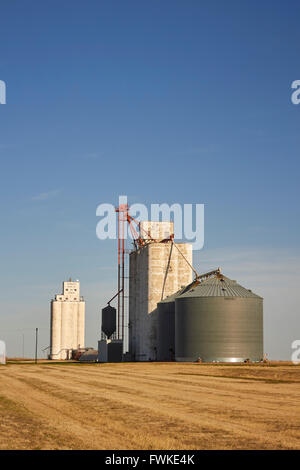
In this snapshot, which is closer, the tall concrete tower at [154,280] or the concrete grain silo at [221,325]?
the concrete grain silo at [221,325]

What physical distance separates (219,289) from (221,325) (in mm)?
6722

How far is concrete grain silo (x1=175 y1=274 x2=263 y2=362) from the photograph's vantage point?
4013 inches

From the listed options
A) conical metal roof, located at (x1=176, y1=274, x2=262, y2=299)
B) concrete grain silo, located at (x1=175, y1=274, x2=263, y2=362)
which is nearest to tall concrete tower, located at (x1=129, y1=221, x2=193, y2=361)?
conical metal roof, located at (x1=176, y1=274, x2=262, y2=299)

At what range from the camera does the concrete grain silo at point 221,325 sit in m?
102

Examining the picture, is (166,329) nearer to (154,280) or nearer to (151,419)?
(154,280)

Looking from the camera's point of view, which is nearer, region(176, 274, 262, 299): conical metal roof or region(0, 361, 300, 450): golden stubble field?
region(0, 361, 300, 450): golden stubble field

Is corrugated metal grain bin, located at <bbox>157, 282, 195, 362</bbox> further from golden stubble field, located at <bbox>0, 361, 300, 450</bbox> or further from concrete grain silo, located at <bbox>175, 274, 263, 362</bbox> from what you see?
golden stubble field, located at <bbox>0, 361, 300, 450</bbox>

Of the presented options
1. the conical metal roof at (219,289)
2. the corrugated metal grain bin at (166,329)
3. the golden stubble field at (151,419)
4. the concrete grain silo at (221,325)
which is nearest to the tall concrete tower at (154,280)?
the corrugated metal grain bin at (166,329)

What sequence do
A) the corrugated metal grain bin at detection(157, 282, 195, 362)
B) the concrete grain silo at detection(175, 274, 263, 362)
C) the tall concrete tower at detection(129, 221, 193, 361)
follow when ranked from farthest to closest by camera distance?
the tall concrete tower at detection(129, 221, 193, 361)
the corrugated metal grain bin at detection(157, 282, 195, 362)
the concrete grain silo at detection(175, 274, 263, 362)

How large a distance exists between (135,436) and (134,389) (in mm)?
21784

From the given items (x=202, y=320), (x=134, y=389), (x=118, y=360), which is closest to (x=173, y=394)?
(x=134, y=389)

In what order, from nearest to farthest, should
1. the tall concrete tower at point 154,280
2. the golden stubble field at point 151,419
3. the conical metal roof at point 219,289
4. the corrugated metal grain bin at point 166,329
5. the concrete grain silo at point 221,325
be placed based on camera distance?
the golden stubble field at point 151,419, the concrete grain silo at point 221,325, the conical metal roof at point 219,289, the corrugated metal grain bin at point 166,329, the tall concrete tower at point 154,280

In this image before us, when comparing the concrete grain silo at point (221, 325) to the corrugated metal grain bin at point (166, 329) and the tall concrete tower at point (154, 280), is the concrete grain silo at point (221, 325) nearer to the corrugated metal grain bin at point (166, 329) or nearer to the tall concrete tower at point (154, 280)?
the corrugated metal grain bin at point (166, 329)

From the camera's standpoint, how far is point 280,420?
906 inches
